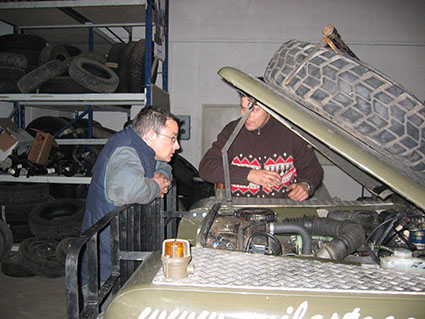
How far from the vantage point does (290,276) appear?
0.80 meters

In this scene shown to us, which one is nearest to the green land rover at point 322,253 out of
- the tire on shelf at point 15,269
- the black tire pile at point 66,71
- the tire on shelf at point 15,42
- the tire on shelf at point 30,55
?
the tire on shelf at point 15,269

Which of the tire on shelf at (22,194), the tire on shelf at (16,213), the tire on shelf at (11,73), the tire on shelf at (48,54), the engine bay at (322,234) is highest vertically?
the tire on shelf at (48,54)

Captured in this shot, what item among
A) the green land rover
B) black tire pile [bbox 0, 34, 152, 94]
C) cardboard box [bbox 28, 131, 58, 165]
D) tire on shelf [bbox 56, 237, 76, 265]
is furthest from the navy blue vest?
cardboard box [bbox 28, 131, 58, 165]

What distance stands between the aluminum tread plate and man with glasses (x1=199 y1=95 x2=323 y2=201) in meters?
1.11

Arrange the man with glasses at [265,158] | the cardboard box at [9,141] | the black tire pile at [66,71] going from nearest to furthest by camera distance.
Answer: the man with glasses at [265,158]
the black tire pile at [66,71]
the cardboard box at [9,141]

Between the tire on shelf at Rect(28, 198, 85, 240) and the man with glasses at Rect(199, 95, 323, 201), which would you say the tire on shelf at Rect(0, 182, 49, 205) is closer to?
the tire on shelf at Rect(28, 198, 85, 240)

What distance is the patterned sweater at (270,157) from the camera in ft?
6.97

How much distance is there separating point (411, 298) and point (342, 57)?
729 mm

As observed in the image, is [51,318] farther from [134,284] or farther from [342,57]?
[342,57]

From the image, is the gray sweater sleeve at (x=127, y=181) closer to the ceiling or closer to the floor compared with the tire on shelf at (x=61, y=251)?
closer to the ceiling

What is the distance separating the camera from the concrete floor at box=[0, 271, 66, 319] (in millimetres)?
2522

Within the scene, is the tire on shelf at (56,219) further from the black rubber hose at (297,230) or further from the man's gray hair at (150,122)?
the black rubber hose at (297,230)

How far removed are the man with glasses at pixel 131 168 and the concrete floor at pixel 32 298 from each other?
1.52 metres

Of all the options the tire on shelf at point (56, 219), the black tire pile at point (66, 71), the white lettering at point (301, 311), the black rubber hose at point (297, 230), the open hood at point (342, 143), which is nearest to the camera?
the white lettering at point (301, 311)
